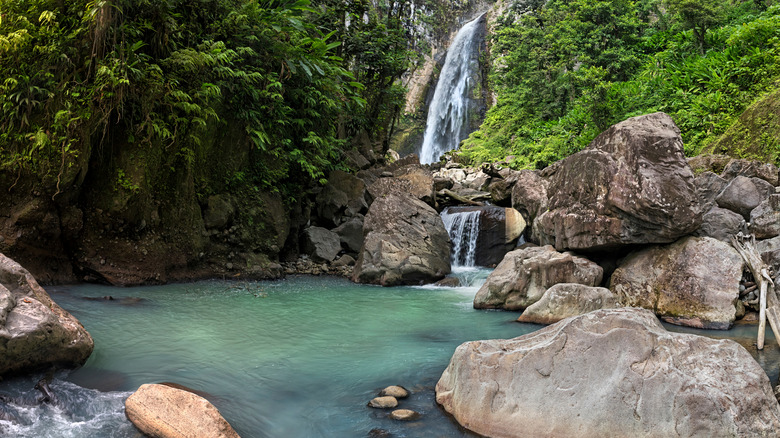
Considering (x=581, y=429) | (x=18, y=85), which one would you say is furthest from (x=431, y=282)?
(x=18, y=85)

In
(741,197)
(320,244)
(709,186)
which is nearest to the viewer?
(741,197)

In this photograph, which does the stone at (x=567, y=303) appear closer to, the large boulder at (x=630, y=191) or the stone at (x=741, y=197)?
the large boulder at (x=630, y=191)

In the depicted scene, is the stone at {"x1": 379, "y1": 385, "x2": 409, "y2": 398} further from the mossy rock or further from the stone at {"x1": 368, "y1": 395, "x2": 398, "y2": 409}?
the mossy rock

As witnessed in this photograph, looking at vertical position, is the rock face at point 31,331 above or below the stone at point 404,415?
above

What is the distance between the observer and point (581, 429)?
322 cm

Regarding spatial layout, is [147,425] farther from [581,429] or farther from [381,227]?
[381,227]

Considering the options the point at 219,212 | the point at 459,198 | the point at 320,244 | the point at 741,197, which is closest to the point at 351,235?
the point at 320,244

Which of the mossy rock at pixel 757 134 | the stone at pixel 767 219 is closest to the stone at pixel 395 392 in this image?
the stone at pixel 767 219

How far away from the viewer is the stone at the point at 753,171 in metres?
9.14

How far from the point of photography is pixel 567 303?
6621mm

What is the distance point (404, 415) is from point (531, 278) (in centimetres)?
466

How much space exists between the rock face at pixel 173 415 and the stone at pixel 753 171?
10520mm

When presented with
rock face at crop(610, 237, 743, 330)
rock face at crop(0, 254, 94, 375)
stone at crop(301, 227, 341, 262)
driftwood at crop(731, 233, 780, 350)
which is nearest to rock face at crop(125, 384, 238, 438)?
rock face at crop(0, 254, 94, 375)

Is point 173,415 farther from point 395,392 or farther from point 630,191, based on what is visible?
point 630,191
